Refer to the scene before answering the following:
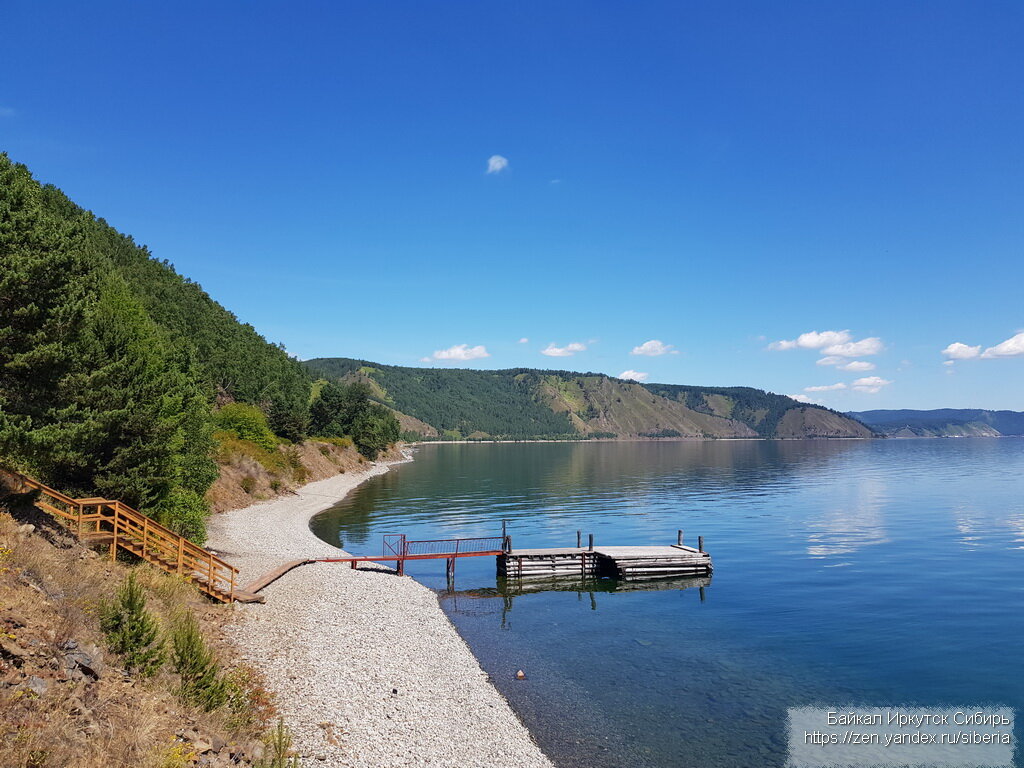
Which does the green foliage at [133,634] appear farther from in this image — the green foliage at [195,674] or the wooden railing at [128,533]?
the wooden railing at [128,533]

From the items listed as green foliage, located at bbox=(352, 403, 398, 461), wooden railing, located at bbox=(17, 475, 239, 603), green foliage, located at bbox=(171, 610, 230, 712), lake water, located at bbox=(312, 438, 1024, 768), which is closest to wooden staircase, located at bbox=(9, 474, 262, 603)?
wooden railing, located at bbox=(17, 475, 239, 603)

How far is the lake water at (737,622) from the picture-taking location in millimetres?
23406

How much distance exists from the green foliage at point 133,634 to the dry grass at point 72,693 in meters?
0.30

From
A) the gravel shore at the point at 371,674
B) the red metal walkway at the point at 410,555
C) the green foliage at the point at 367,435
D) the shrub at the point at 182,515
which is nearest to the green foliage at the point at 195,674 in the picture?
the gravel shore at the point at 371,674

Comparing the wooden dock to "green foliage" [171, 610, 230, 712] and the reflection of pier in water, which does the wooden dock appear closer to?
the reflection of pier in water

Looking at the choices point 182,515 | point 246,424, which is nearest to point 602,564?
point 182,515

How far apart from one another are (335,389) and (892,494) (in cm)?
11515

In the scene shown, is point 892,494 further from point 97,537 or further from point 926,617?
point 97,537

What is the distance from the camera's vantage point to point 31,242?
2394 cm

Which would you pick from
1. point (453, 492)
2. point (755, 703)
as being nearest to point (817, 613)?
point (755, 703)

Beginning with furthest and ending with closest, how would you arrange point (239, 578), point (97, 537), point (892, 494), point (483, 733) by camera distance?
point (892, 494) < point (239, 578) < point (97, 537) < point (483, 733)

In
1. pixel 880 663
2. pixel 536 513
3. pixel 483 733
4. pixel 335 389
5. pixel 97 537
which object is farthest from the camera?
pixel 335 389

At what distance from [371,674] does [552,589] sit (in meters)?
22.1

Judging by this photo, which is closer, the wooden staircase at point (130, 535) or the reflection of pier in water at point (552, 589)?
the wooden staircase at point (130, 535)
